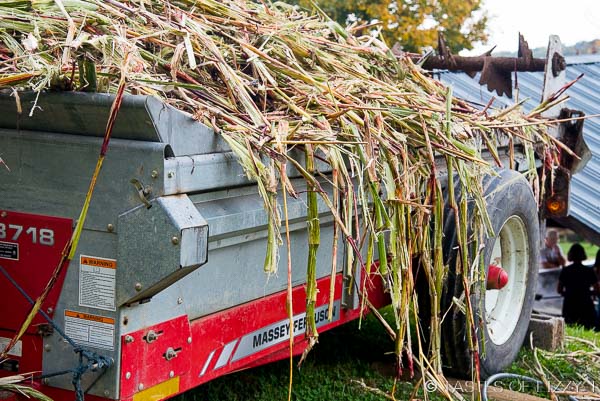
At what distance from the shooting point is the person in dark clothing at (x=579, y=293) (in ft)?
31.1

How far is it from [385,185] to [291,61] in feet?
2.26

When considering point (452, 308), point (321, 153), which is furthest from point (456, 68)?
point (321, 153)

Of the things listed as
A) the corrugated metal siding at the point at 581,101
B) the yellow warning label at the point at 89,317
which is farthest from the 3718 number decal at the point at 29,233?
the corrugated metal siding at the point at 581,101

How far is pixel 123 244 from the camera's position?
2748 mm

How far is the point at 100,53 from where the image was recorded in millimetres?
3076

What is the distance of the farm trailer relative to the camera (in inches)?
107

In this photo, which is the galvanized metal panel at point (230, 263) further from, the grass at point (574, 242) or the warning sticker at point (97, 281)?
the grass at point (574, 242)

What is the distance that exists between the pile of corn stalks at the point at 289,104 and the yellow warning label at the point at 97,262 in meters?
0.51

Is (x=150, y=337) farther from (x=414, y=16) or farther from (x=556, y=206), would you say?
(x=414, y=16)

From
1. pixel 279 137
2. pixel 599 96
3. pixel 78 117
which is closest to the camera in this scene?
pixel 78 117

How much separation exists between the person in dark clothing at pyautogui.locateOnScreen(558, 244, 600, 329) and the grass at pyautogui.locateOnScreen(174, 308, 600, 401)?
3646 millimetres

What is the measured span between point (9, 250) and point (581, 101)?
256 inches

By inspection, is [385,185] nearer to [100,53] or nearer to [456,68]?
[100,53]

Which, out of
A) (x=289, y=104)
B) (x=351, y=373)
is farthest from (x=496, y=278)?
(x=289, y=104)
